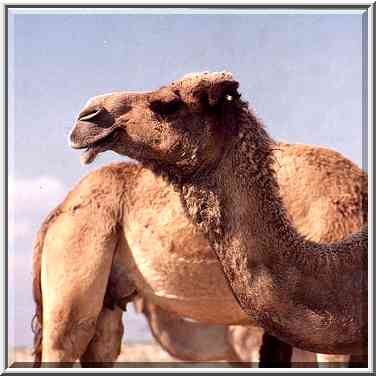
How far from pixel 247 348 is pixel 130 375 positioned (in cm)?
455

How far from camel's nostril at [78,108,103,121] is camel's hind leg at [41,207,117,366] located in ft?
7.57

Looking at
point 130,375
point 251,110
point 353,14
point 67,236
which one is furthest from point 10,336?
point 353,14

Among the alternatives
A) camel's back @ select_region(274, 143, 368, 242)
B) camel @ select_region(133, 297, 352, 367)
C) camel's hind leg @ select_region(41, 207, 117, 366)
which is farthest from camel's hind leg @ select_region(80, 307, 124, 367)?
camel @ select_region(133, 297, 352, 367)

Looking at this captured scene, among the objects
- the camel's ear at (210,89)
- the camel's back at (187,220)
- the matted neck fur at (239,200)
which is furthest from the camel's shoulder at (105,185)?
the camel's ear at (210,89)

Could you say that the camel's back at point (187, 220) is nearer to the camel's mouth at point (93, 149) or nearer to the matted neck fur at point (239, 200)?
the matted neck fur at point (239, 200)

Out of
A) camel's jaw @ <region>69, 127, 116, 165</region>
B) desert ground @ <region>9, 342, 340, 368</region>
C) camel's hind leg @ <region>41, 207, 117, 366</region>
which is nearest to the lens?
camel's jaw @ <region>69, 127, 116, 165</region>

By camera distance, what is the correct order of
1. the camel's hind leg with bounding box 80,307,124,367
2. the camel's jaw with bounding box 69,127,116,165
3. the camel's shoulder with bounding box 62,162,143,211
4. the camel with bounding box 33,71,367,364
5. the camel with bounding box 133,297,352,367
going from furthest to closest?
the camel with bounding box 133,297,352,367 → the camel's hind leg with bounding box 80,307,124,367 → the camel's shoulder with bounding box 62,162,143,211 → the camel with bounding box 33,71,367,364 → the camel's jaw with bounding box 69,127,116,165

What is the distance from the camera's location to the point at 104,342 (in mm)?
6664

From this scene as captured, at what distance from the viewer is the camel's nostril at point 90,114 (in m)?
4.07

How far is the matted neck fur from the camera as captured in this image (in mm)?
3951

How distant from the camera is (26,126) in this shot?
5.46 metres

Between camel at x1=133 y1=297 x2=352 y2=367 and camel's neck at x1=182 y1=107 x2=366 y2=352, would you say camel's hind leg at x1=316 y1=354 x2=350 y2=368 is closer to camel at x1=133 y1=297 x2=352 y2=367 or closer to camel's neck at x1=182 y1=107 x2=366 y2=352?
camel's neck at x1=182 y1=107 x2=366 y2=352

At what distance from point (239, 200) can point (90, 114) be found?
0.68 meters

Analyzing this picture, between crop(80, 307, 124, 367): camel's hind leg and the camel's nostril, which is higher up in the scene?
the camel's nostril
